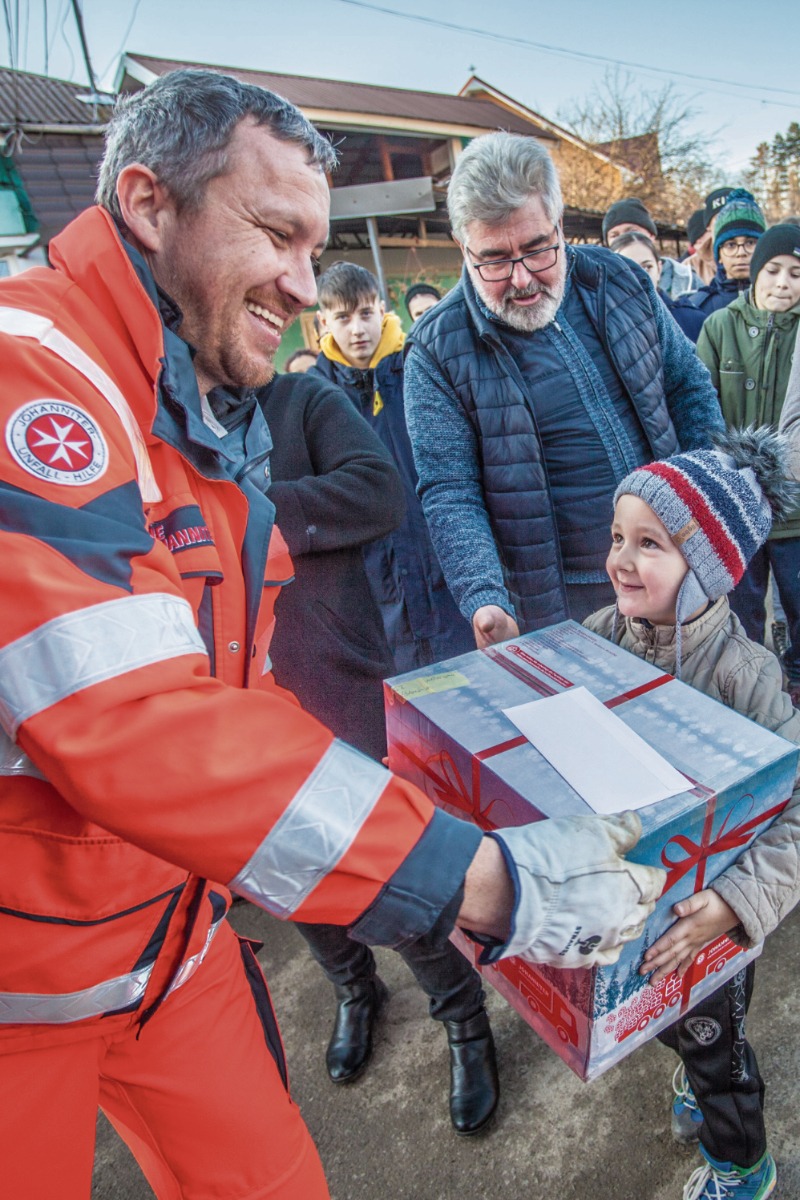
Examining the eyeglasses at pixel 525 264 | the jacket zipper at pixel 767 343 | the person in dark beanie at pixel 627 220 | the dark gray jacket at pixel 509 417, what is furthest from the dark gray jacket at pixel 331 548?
the person in dark beanie at pixel 627 220

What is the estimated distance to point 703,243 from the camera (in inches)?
207

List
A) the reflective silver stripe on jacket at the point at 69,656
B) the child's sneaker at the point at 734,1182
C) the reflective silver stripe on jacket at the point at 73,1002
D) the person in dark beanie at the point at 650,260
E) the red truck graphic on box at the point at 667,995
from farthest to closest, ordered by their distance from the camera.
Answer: the person in dark beanie at the point at 650,260 < the child's sneaker at the point at 734,1182 < the red truck graphic on box at the point at 667,995 < the reflective silver stripe on jacket at the point at 73,1002 < the reflective silver stripe on jacket at the point at 69,656

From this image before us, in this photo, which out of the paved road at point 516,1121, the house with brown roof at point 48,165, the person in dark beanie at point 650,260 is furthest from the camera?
the house with brown roof at point 48,165

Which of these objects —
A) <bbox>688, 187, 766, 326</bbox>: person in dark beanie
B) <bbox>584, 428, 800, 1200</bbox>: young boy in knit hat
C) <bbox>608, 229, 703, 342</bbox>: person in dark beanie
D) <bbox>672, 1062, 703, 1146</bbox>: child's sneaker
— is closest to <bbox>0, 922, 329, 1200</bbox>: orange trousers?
<bbox>584, 428, 800, 1200</bbox>: young boy in knit hat

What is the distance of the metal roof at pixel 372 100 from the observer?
A: 37.4 feet

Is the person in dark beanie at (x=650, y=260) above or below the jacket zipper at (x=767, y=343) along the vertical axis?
above

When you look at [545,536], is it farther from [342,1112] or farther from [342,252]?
[342,252]

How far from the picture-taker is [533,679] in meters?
1.37

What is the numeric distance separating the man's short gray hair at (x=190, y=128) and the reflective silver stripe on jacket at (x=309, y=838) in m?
0.90

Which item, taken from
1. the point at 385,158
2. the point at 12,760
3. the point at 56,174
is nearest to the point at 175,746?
the point at 12,760

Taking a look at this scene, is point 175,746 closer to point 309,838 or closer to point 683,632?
point 309,838

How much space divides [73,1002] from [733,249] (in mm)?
4698

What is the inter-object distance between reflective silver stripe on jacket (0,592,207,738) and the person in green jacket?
2684 millimetres

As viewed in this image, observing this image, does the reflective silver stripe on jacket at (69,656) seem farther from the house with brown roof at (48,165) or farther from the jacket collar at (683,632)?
the house with brown roof at (48,165)
